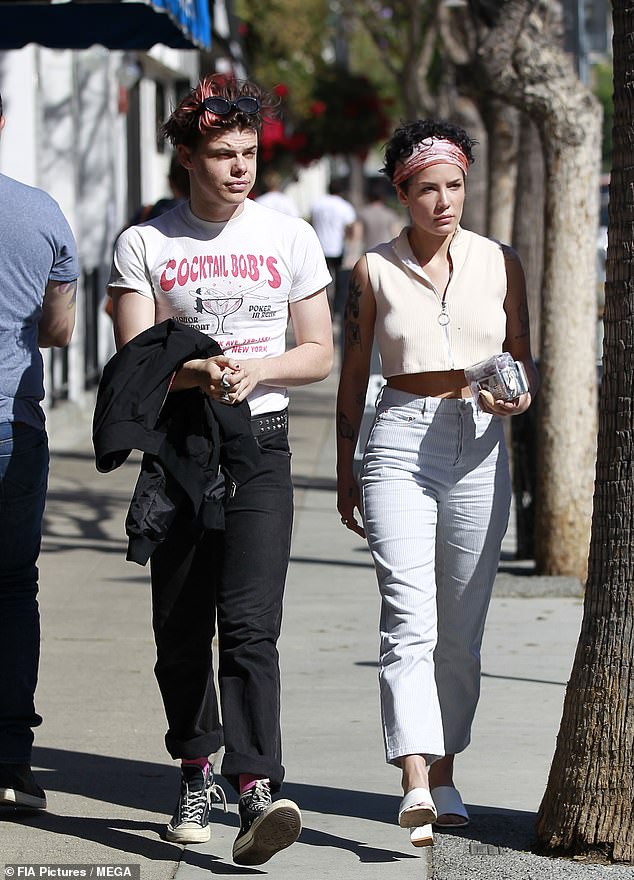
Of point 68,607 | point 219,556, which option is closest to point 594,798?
point 219,556

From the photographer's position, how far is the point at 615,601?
4.43 meters

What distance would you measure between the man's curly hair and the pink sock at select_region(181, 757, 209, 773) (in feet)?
5.64

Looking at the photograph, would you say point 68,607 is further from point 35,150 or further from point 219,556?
point 35,150

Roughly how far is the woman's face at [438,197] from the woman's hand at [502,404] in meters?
0.49

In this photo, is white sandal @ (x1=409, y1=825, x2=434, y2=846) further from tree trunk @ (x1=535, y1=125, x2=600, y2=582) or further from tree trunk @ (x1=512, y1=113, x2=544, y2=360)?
tree trunk @ (x1=512, y1=113, x2=544, y2=360)

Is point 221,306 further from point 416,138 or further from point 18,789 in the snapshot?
point 18,789

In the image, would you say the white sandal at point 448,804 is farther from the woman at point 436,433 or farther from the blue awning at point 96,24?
the blue awning at point 96,24

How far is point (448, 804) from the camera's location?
15.7ft

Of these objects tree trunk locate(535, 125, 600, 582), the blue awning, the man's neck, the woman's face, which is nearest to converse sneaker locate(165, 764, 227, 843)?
the man's neck

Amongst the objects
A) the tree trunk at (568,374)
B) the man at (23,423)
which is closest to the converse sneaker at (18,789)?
the man at (23,423)

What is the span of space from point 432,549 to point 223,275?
0.95m

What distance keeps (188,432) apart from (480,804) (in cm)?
152

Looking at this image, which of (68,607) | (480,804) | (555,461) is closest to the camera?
(480,804)

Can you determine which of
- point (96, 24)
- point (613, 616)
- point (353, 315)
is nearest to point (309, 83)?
point (96, 24)
